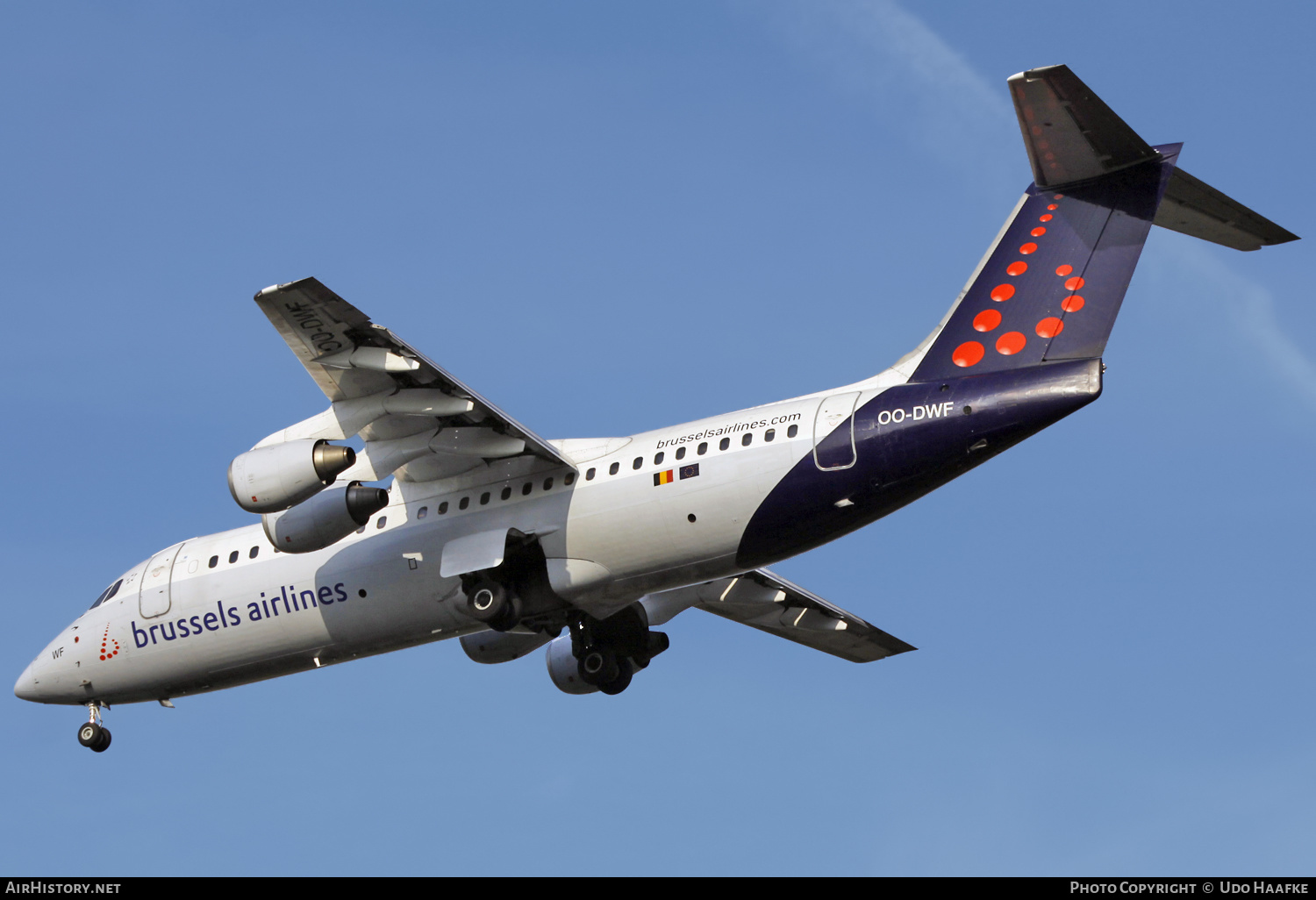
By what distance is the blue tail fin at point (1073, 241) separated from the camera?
16.4 meters

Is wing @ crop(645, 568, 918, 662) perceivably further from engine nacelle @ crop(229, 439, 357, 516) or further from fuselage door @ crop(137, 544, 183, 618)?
fuselage door @ crop(137, 544, 183, 618)

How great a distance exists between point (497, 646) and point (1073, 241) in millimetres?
8454

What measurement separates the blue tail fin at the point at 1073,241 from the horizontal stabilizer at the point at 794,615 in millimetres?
5093

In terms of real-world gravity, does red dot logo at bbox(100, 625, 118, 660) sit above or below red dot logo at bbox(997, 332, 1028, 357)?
below

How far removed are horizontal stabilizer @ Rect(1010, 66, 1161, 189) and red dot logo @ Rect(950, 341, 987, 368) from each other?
1.65 metres

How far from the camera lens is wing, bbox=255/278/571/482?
16547mm

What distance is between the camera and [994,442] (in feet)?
53.6

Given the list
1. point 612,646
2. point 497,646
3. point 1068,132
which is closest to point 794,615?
point 612,646

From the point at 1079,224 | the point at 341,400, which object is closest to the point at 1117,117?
the point at 1079,224

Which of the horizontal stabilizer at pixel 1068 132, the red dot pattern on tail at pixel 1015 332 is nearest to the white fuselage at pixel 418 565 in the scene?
the red dot pattern on tail at pixel 1015 332

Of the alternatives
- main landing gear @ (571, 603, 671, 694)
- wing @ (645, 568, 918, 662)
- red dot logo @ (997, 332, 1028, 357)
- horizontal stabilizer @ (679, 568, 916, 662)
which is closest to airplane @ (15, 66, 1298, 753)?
red dot logo @ (997, 332, 1028, 357)

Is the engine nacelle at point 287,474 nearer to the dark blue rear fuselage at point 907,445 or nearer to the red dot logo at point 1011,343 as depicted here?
the dark blue rear fuselage at point 907,445

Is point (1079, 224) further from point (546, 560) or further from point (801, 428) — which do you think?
point (546, 560)

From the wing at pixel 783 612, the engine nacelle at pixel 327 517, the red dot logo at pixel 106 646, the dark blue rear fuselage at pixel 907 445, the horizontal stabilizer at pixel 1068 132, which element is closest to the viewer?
the horizontal stabilizer at pixel 1068 132
